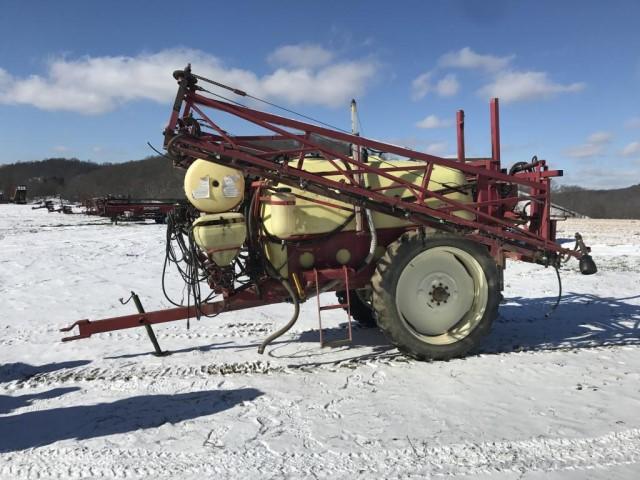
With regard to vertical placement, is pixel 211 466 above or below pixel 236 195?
below

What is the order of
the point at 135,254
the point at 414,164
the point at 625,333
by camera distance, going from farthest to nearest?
the point at 135,254 → the point at 625,333 → the point at 414,164

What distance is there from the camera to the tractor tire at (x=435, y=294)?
4.78m

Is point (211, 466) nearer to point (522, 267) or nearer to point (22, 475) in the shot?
point (22, 475)

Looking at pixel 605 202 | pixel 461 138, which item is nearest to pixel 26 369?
pixel 461 138

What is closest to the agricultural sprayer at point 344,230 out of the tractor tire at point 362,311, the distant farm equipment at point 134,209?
the tractor tire at point 362,311

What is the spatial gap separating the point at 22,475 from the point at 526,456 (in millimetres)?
3076

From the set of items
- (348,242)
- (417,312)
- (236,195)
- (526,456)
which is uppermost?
(236,195)

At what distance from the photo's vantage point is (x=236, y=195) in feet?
15.9

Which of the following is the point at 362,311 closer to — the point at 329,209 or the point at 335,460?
the point at 329,209

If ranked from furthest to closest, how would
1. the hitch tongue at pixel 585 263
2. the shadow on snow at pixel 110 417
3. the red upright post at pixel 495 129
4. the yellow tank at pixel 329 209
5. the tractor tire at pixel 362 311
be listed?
the tractor tire at pixel 362 311, the red upright post at pixel 495 129, the hitch tongue at pixel 585 263, the yellow tank at pixel 329 209, the shadow on snow at pixel 110 417

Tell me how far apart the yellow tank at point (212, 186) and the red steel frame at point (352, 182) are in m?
0.22

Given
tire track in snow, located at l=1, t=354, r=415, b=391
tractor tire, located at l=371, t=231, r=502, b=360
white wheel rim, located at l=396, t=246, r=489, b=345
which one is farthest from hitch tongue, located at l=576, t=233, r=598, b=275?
tire track in snow, located at l=1, t=354, r=415, b=391

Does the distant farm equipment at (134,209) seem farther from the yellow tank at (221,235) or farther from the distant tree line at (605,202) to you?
the distant tree line at (605,202)

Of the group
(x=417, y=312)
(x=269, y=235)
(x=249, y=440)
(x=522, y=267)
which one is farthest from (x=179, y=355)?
(x=522, y=267)
